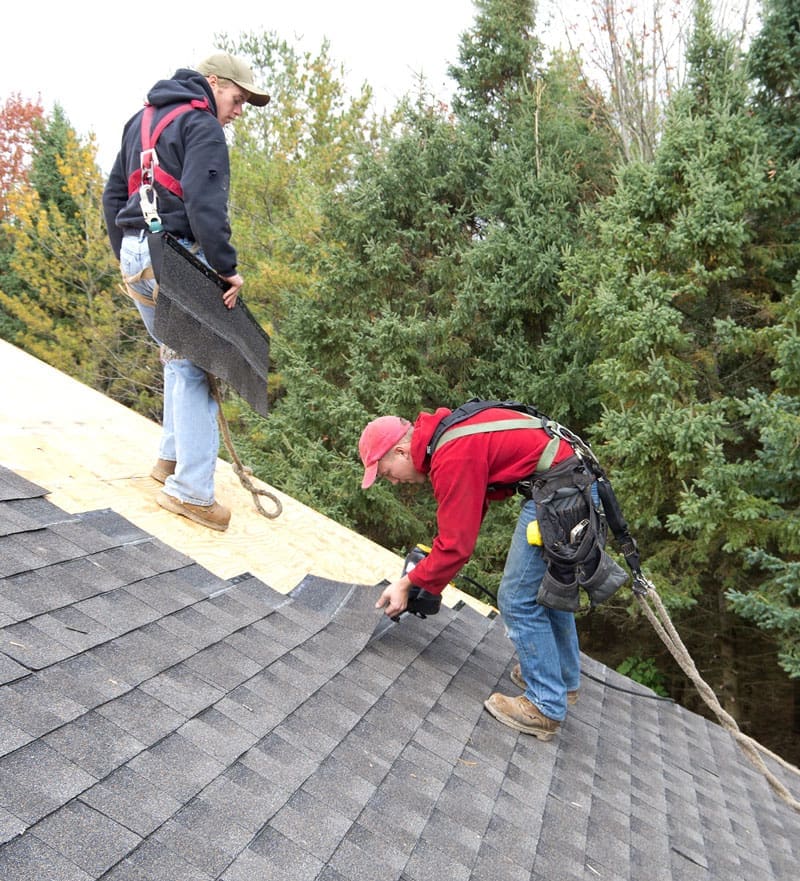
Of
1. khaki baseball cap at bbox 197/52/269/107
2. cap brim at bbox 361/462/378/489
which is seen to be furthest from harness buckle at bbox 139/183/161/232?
cap brim at bbox 361/462/378/489

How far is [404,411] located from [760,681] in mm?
6494

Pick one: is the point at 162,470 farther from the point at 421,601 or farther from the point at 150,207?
the point at 421,601

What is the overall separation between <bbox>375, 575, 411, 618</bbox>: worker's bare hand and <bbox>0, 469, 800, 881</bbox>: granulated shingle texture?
15 centimetres

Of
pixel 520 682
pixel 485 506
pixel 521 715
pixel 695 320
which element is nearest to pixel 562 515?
pixel 485 506

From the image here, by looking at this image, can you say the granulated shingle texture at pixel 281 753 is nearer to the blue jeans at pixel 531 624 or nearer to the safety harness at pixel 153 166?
the blue jeans at pixel 531 624

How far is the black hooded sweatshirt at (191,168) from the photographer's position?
320cm

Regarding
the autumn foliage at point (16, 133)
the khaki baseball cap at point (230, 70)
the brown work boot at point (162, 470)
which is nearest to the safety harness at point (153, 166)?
the khaki baseball cap at point (230, 70)

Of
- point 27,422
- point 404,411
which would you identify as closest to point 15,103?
point 404,411

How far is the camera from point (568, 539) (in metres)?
2.81

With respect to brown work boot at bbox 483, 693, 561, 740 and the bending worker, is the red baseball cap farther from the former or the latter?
brown work boot at bbox 483, 693, 561, 740

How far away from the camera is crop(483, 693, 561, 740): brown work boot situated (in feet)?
9.87

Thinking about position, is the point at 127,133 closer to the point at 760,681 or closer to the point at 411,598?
the point at 411,598

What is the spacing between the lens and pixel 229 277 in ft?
11.6

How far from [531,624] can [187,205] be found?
89.9 inches
